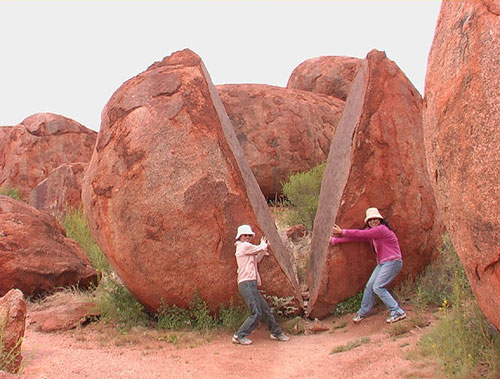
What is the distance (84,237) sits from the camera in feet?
29.4

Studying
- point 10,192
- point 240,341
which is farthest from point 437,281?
point 10,192

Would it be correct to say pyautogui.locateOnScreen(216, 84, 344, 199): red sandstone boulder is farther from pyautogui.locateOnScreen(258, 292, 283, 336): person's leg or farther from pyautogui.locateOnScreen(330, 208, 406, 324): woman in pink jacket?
pyautogui.locateOnScreen(258, 292, 283, 336): person's leg

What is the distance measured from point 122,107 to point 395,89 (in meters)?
2.80

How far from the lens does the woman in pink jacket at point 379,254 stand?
5477 mm

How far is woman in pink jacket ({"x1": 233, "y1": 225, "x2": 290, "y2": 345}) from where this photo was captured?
5.27 meters

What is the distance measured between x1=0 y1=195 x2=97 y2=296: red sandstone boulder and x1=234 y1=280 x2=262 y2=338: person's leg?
8.63 ft

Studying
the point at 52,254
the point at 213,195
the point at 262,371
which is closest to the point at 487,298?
the point at 262,371

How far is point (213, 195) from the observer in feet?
18.0

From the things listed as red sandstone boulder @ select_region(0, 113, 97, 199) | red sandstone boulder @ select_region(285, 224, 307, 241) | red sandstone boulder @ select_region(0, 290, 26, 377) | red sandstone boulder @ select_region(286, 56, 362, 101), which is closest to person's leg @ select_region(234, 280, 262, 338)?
red sandstone boulder @ select_region(0, 290, 26, 377)

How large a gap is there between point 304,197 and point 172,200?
4199 millimetres

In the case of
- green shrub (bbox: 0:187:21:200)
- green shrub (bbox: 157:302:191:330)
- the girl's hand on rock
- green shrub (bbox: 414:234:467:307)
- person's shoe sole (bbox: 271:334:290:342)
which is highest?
the girl's hand on rock

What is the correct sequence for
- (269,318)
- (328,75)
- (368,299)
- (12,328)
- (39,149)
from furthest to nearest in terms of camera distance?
(39,149)
(328,75)
(368,299)
(269,318)
(12,328)

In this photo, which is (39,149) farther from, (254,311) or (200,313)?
(254,311)

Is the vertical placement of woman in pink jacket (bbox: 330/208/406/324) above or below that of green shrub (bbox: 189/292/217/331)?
above
